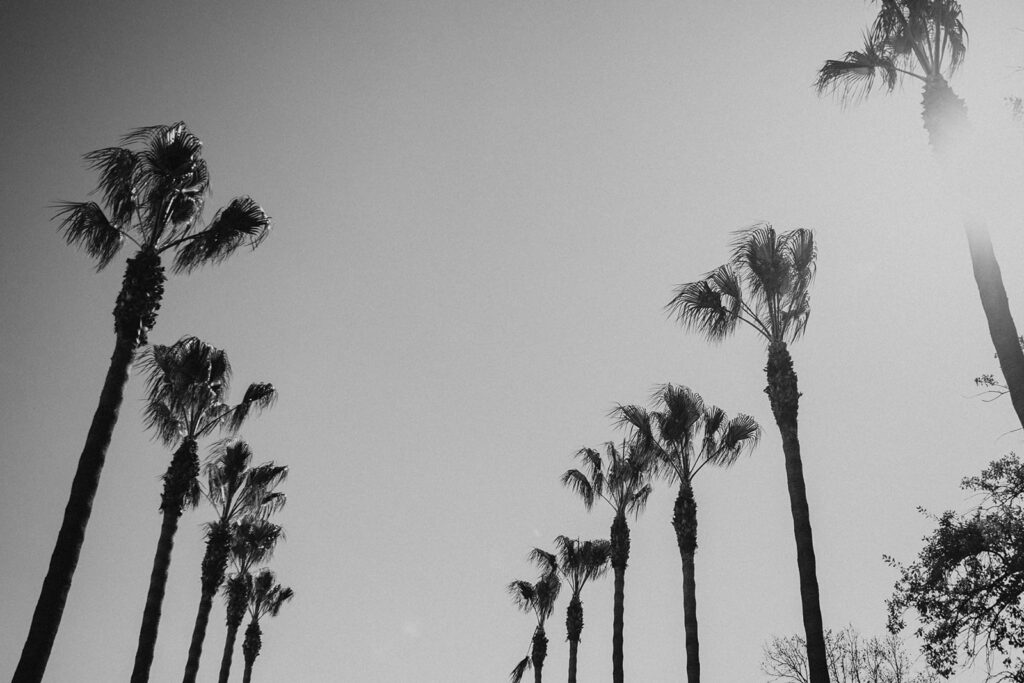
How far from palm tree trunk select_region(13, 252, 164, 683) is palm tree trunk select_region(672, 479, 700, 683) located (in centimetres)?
1682

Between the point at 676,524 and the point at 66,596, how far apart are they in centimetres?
1755

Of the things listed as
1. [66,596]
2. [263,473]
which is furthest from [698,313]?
[263,473]

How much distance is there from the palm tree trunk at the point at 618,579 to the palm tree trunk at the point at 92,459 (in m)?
19.2

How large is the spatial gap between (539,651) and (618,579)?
496 inches

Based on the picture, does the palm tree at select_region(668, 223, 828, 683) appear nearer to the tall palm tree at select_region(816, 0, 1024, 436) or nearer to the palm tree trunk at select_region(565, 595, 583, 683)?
the tall palm tree at select_region(816, 0, 1024, 436)

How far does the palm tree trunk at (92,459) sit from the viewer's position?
11312 mm

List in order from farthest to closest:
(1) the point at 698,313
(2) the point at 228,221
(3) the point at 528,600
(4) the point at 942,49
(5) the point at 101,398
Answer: (3) the point at 528,600
(1) the point at 698,313
(2) the point at 228,221
(4) the point at 942,49
(5) the point at 101,398

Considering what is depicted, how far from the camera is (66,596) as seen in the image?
38.6 feet

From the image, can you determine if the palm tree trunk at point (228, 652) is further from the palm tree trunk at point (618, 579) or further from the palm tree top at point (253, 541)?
the palm tree trunk at point (618, 579)

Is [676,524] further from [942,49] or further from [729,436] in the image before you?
[942,49]

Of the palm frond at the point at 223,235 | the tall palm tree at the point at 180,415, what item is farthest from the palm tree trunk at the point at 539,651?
the palm frond at the point at 223,235

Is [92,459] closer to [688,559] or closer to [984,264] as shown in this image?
[984,264]

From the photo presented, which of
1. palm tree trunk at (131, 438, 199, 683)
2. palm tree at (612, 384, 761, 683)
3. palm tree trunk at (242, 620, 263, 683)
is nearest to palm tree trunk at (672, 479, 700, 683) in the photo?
palm tree at (612, 384, 761, 683)

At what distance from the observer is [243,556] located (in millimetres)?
33688
